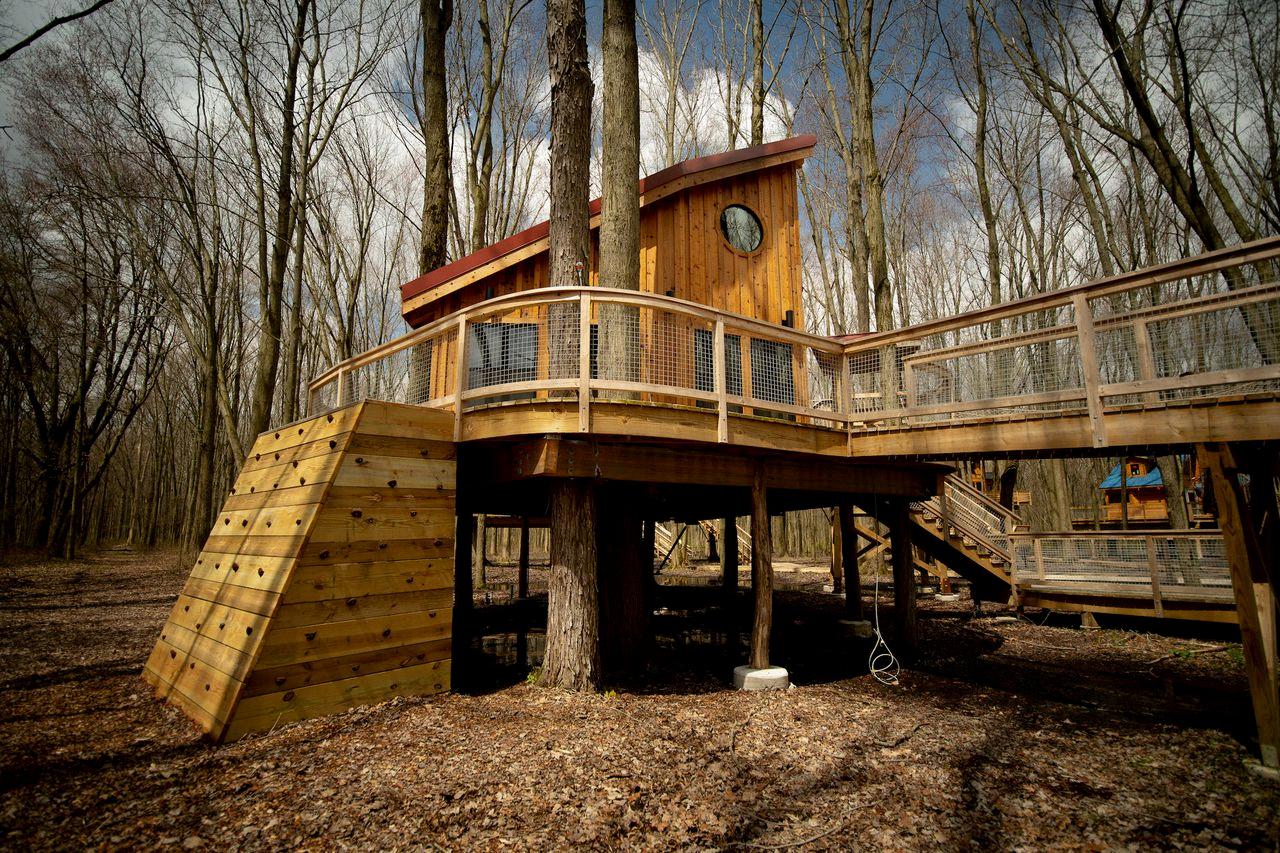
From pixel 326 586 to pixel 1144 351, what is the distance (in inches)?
284

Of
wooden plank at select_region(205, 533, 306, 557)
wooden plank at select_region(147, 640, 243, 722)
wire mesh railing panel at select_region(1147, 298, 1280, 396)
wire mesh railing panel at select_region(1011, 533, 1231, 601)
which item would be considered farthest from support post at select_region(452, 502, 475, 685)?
wire mesh railing panel at select_region(1011, 533, 1231, 601)

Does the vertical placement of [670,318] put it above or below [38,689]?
above

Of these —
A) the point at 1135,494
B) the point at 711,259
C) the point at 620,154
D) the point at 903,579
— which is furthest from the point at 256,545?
the point at 1135,494

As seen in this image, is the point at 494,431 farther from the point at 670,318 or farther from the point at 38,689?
the point at 38,689

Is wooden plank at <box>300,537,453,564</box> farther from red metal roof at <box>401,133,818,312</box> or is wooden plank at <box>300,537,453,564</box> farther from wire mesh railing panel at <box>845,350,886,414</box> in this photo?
red metal roof at <box>401,133,818,312</box>

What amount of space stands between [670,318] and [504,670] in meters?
4.88

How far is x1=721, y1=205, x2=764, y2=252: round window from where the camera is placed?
34.4ft

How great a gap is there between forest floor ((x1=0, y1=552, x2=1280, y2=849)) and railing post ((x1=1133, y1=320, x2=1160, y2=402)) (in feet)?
10.2

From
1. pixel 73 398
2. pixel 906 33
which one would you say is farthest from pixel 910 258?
pixel 73 398

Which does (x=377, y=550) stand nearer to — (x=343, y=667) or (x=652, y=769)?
(x=343, y=667)

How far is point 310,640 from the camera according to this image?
16.3 ft

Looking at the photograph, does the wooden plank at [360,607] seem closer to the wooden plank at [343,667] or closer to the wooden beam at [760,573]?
the wooden plank at [343,667]

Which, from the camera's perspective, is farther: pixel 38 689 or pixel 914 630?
pixel 914 630

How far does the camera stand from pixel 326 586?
510 cm
